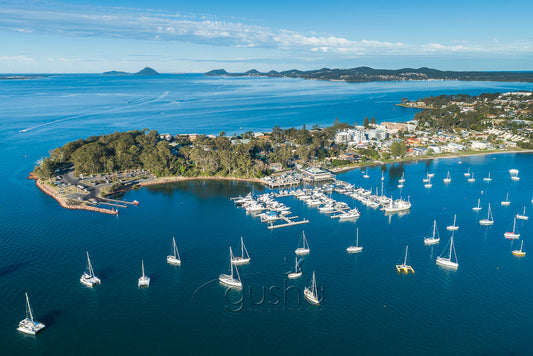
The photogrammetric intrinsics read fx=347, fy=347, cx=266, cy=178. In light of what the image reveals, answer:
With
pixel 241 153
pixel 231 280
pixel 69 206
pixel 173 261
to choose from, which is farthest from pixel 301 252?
pixel 241 153

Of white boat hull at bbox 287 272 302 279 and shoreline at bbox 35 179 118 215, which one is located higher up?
shoreline at bbox 35 179 118 215

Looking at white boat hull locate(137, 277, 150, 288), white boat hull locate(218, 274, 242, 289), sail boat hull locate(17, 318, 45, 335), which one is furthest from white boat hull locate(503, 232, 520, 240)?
sail boat hull locate(17, 318, 45, 335)

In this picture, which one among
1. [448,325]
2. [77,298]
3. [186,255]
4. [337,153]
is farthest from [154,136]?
[448,325]

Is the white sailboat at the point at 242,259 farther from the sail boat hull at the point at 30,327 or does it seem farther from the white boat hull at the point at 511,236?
the white boat hull at the point at 511,236

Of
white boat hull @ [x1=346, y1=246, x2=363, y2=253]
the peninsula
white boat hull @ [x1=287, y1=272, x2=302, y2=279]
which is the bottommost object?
white boat hull @ [x1=287, y1=272, x2=302, y2=279]

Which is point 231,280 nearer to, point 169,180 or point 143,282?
point 143,282

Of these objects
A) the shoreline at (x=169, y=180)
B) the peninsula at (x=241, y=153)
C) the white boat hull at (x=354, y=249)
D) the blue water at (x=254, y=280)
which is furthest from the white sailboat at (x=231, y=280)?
the peninsula at (x=241, y=153)

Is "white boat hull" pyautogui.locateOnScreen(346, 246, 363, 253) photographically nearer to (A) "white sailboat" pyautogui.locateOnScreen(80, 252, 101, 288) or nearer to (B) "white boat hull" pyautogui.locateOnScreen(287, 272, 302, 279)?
(B) "white boat hull" pyautogui.locateOnScreen(287, 272, 302, 279)
